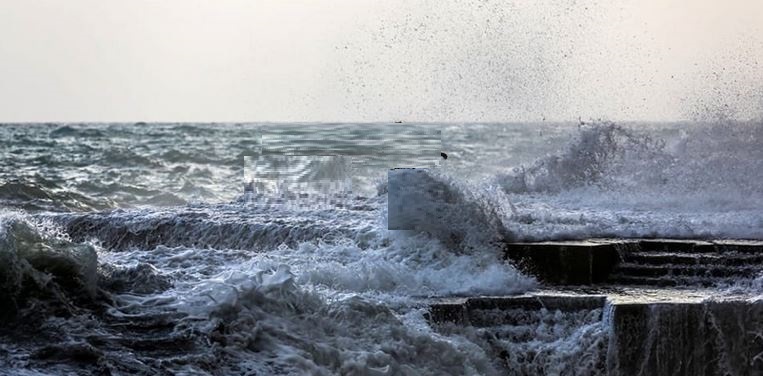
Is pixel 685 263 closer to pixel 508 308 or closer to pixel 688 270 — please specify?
pixel 688 270

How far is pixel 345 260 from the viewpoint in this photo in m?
7.75

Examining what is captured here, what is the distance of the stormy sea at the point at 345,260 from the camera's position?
19.1ft

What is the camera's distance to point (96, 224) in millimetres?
9938

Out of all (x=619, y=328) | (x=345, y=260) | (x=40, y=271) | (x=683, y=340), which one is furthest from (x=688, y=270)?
(x=40, y=271)

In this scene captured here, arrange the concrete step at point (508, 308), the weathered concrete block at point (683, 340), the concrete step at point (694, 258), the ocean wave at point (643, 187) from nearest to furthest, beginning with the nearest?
the weathered concrete block at point (683, 340) → the concrete step at point (508, 308) → the concrete step at point (694, 258) → the ocean wave at point (643, 187)

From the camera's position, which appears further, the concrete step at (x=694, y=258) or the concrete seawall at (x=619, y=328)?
the concrete step at (x=694, y=258)

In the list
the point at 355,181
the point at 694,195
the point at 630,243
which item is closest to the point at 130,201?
the point at 355,181

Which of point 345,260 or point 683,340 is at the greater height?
point 345,260

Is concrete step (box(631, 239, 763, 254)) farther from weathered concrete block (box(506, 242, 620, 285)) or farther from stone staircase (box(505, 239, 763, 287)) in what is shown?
weathered concrete block (box(506, 242, 620, 285))

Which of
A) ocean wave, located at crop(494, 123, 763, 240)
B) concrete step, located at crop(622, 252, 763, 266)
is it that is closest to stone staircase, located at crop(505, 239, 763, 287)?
concrete step, located at crop(622, 252, 763, 266)

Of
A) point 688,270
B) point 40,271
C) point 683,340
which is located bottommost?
point 683,340

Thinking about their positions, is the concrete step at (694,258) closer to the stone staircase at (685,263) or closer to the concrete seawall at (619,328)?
the stone staircase at (685,263)

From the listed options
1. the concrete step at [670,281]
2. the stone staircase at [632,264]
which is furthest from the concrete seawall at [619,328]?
the stone staircase at [632,264]

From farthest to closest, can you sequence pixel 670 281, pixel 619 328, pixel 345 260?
1. pixel 345 260
2. pixel 670 281
3. pixel 619 328
